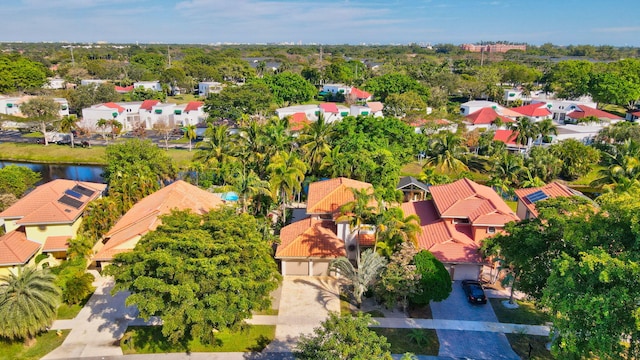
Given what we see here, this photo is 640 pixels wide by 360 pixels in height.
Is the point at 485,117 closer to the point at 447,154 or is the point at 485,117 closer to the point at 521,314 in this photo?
the point at 447,154

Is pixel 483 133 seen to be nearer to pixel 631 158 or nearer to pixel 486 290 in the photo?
pixel 631 158

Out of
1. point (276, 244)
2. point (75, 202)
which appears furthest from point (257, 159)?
point (75, 202)

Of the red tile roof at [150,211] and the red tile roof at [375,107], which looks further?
the red tile roof at [375,107]

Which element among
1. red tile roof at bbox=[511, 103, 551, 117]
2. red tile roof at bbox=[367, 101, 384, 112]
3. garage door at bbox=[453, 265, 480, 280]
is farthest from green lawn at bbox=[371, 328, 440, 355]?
red tile roof at bbox=[511, 103, 551, 117]

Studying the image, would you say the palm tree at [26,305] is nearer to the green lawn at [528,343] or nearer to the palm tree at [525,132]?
the green lawn at [528,343]

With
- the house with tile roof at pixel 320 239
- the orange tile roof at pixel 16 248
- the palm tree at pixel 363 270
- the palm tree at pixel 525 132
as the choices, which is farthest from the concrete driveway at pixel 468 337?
the palm tree at pixel 525 132

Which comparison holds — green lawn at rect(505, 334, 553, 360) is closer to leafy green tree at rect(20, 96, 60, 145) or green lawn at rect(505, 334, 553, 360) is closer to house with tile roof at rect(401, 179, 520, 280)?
house with tile roof at rect(401, 179, 520, 280)

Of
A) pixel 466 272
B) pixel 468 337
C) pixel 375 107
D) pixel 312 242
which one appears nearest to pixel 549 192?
pixel 466 272
